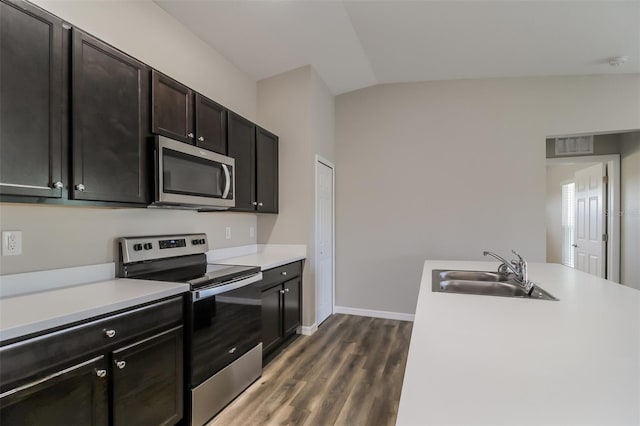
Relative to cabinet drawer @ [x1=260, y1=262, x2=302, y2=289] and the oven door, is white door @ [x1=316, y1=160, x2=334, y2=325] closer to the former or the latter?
cabinet drawer @ [x1=260, y1=262, x2=302, y2=289]

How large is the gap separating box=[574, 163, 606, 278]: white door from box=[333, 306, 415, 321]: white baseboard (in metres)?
2.71

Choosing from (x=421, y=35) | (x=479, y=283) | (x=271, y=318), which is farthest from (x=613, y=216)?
(x=271, y=318)

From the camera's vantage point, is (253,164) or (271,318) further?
(253,164)

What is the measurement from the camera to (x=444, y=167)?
4027 mm

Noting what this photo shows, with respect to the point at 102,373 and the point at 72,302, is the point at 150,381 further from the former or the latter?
the point at 72,302

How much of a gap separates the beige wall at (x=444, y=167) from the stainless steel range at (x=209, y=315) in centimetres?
212

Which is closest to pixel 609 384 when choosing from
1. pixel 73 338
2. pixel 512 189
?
pixel 73 338

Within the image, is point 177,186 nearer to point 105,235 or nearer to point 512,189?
point 105,235

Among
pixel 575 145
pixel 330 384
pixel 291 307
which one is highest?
pixel 575 145

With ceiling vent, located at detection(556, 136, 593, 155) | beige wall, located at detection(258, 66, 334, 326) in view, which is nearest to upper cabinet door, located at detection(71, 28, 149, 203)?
beige wall, located at detection(258, 66, 334, 326)

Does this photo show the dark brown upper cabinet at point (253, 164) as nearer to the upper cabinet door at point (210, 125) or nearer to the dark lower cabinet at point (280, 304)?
the upper cabinet door at point (210, 125)

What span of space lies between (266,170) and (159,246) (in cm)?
139

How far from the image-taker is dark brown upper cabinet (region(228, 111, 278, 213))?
113 inches

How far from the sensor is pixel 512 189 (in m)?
3.80
